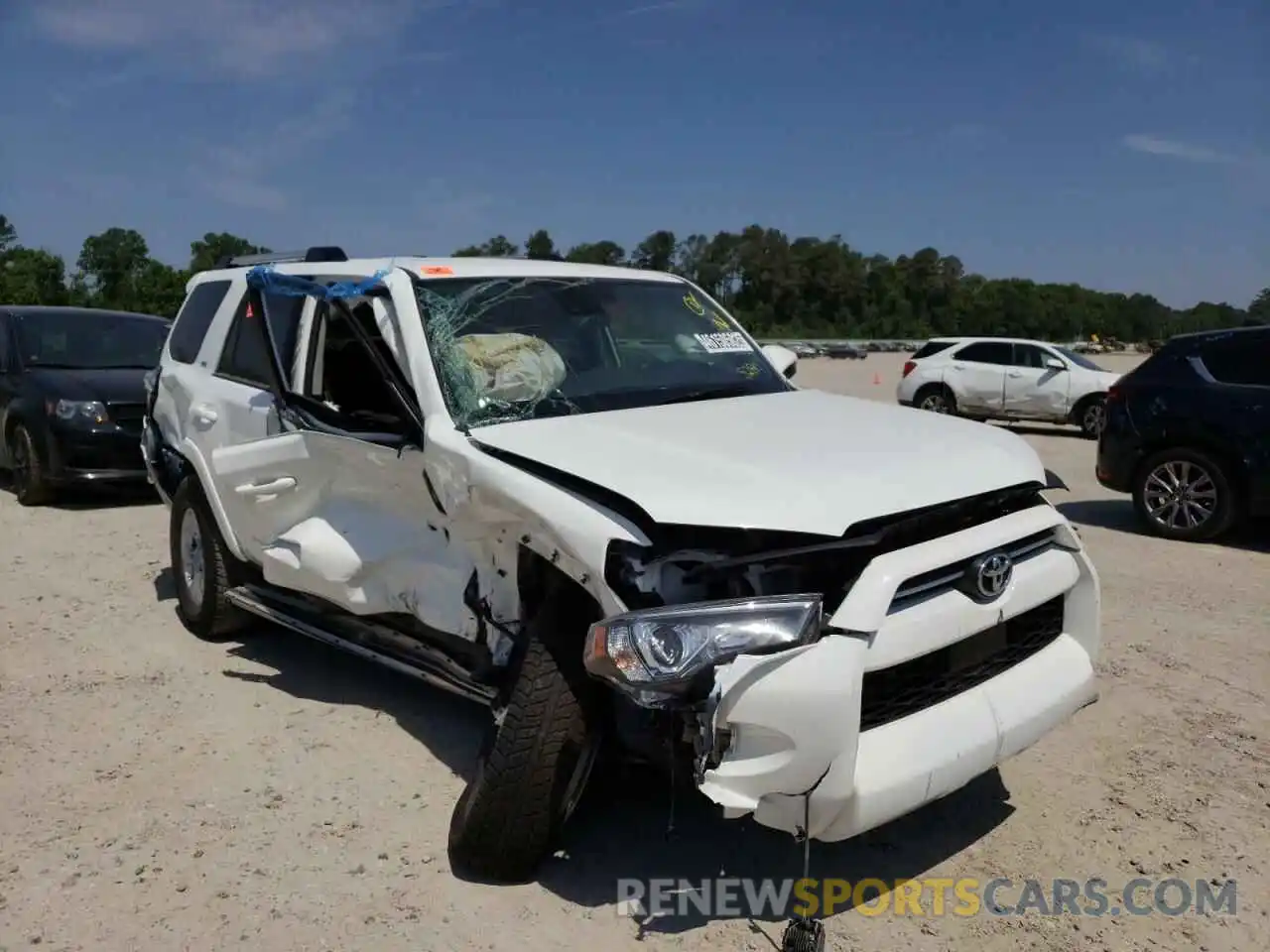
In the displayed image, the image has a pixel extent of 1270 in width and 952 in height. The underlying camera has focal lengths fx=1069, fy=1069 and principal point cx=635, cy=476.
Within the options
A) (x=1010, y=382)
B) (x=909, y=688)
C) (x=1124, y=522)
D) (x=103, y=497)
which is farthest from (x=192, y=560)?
(x=1010, y=382)

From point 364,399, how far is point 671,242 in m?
100

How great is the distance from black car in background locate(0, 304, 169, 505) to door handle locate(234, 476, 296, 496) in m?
5.48

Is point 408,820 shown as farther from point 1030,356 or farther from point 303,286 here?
point 1030,356

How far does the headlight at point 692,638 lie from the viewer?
8.96ft

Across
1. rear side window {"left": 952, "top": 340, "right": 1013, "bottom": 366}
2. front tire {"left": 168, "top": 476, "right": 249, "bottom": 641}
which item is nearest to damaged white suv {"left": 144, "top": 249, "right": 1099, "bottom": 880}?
front tire {"left": 168, "top": 476, "right": 249, "bottom": 641}

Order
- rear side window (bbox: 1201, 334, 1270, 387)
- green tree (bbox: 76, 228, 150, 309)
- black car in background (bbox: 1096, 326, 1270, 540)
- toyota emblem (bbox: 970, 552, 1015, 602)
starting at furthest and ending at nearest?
green tree (bbox: 76, 228, 150, 309)
rear side window (bbox: 1201, 334, 1270, 387)
black car in background (bbox: 1096, 326, 1270, 540)
toyota emblem (bbox: 970, 552, 1015, 602)

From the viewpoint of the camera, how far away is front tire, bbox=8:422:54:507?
9672mm

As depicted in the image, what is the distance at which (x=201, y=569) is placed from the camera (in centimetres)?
565

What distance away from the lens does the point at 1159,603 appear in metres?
6.47

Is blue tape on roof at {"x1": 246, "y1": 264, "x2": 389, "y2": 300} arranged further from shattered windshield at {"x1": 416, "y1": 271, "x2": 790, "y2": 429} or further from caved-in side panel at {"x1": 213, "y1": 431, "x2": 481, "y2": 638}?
caved-in side panel at {"x1": 213, "y1": 431, "x2": 481, "y2": 638}

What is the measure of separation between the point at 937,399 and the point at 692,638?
16558 millimetres

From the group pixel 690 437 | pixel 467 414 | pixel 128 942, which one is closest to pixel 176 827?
pixel 128 942

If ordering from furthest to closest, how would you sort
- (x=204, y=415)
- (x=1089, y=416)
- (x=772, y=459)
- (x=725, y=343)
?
1. (x=1089, y=416)
2. (x=204, y=415)
3. (x=725, y=343)
4. (x=772, y=459)

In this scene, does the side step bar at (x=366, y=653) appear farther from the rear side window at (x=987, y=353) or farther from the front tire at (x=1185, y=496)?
the rear side window at (x=987, y=353)
